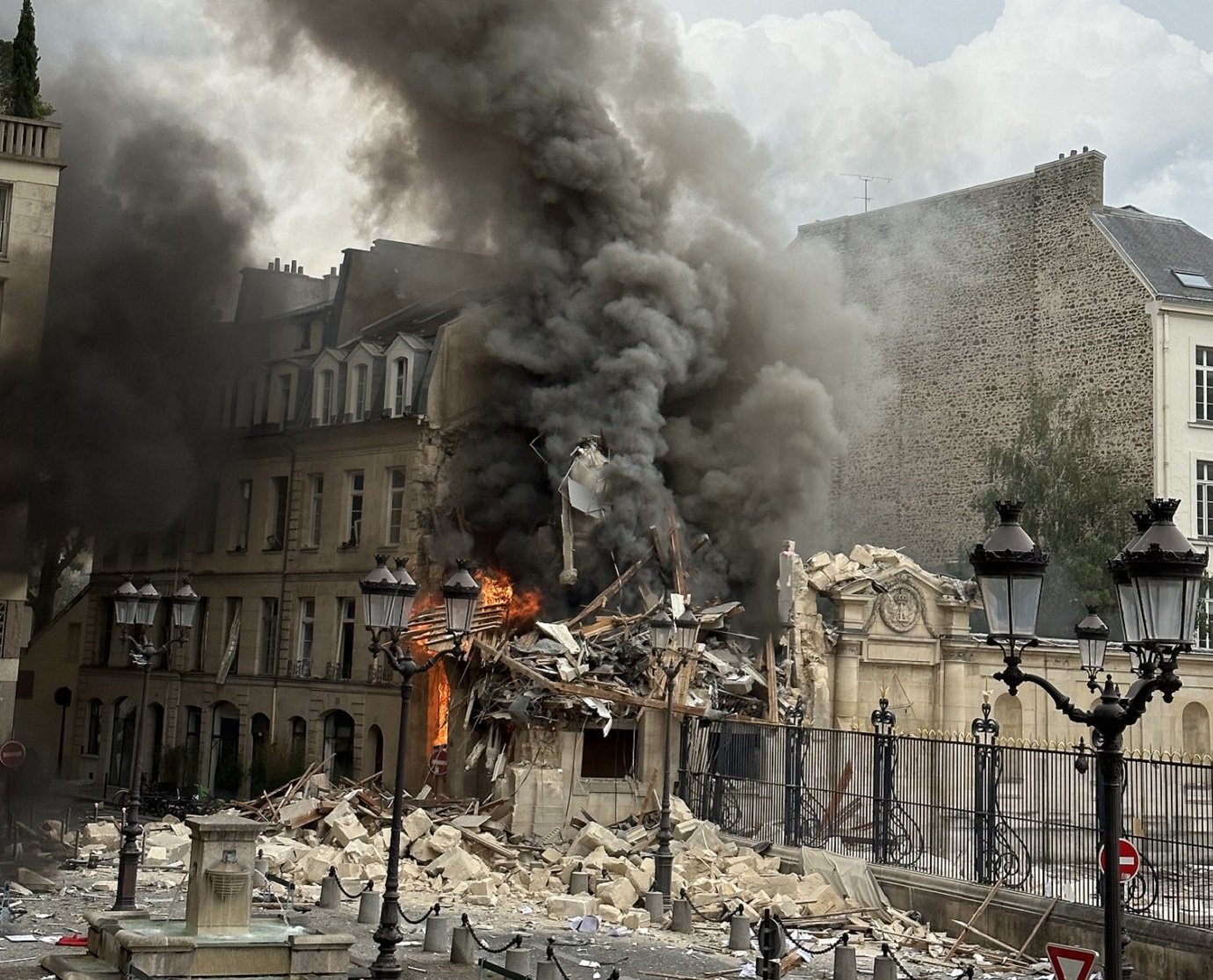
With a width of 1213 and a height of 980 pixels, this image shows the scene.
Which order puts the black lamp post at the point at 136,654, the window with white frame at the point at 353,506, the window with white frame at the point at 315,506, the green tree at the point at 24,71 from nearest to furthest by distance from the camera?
the black lamp post at the point at 136,654
the green tree at the point at 24,71
the window with white frame at the point at 353,506
the window with white frame at the point at 315,506

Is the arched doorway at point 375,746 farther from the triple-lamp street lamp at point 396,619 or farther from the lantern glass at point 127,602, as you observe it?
the triple-lamp street lamp at point 396,619

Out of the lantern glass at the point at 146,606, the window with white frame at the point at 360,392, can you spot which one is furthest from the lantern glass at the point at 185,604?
the window with white frame at the point at 360,392

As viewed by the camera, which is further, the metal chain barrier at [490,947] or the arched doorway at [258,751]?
the arched doorway at [258,751]

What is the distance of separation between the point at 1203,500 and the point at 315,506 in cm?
2052

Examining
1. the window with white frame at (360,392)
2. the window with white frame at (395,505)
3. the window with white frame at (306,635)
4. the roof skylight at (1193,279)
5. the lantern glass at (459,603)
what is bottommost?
the lantern glass at (459,603)

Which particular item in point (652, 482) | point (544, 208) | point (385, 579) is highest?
point (544, 208)

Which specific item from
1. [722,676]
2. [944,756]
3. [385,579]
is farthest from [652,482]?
[385,579]

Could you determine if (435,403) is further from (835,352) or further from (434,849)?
(434,849)

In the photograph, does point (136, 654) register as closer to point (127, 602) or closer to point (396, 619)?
point (127, 602)

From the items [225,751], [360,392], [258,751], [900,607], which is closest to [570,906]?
[900,607]

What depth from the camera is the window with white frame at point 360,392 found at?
35375mm

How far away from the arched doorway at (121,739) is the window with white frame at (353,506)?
9.08 meters

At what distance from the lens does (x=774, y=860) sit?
832 inches

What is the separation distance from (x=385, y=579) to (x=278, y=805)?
14772 millimetres
